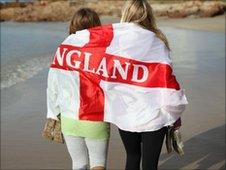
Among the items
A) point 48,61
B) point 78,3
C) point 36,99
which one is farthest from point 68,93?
point 78,3

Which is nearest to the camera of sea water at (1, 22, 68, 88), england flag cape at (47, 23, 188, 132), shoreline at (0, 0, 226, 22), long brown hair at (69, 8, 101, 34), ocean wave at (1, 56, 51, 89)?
england flag cape at (47, 23, 188, 132)

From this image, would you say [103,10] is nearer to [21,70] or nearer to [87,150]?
[21,70]

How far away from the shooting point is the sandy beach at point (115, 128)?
19.4 ft

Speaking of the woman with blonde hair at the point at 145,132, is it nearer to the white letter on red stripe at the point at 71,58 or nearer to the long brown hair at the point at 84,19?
the long brown hair at the point at 84,19

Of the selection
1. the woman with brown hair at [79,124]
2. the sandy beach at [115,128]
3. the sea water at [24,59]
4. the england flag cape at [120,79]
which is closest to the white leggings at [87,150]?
the woman with brown hair at [79,124]

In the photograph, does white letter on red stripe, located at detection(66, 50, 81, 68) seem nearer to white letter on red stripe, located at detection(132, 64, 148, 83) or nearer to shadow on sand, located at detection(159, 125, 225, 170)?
white letter on red stripe, located at detection(132, 64, 148, 83)

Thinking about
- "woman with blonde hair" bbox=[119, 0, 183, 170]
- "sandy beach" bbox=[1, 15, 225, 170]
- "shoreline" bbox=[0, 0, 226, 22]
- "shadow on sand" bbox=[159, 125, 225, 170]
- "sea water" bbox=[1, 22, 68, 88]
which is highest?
"woman with blonde hair" bbox=[119, 0, 183, 170]

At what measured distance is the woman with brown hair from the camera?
372 cm

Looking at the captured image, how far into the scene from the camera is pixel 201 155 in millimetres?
6074

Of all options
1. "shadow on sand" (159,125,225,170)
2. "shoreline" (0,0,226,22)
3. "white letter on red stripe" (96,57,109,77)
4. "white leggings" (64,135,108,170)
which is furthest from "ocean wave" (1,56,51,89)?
"shoreline" (0,0,226,22)

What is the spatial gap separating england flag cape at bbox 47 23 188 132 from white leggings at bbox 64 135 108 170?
0.18 meters

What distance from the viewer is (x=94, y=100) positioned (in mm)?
3711

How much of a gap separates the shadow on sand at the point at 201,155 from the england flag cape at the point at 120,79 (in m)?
2.19

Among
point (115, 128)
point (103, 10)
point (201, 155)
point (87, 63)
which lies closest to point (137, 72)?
point (87, 63)
